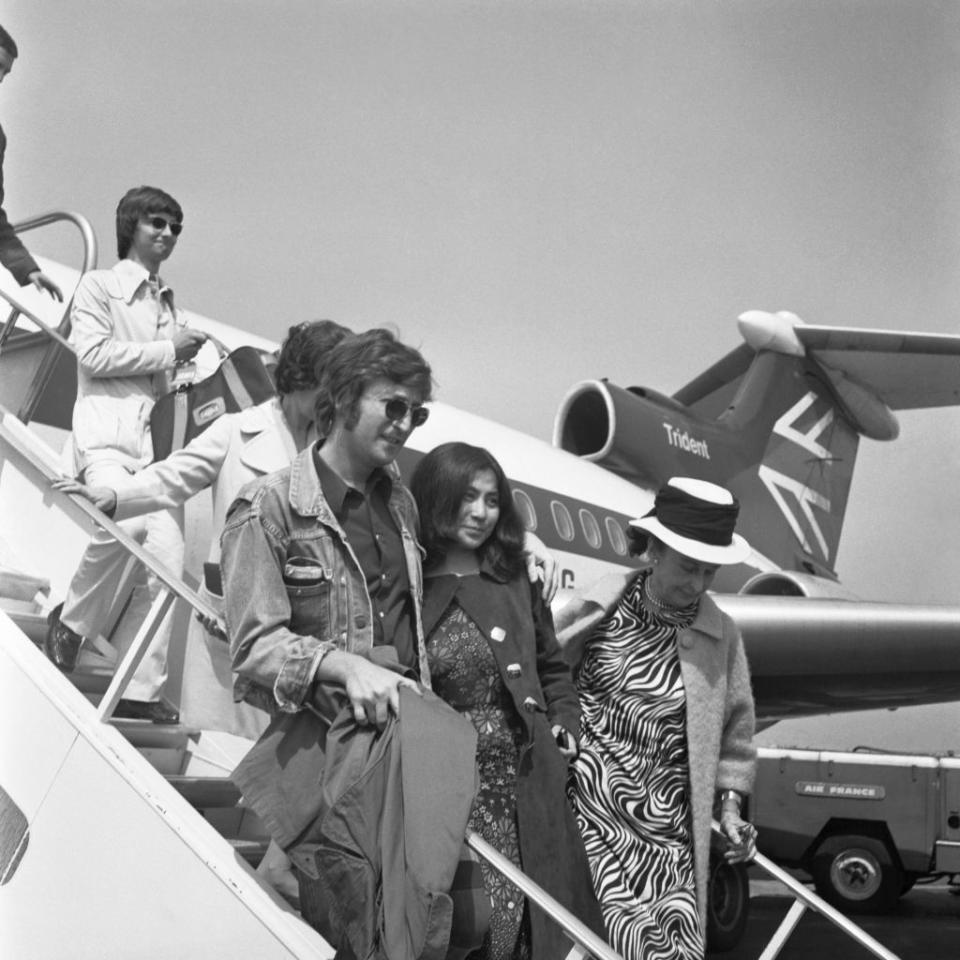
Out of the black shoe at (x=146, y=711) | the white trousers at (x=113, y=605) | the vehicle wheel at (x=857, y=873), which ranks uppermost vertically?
the white trousers at (x=113, y=605)

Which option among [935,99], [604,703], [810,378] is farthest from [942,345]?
[604,703]

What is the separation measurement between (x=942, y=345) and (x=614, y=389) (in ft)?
14.2

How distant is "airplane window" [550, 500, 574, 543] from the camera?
416 inches

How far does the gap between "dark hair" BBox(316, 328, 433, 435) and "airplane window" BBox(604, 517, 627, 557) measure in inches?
332

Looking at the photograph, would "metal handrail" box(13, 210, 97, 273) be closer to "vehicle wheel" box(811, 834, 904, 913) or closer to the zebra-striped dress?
the zebra-striped dress

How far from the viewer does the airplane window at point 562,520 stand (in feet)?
34.7

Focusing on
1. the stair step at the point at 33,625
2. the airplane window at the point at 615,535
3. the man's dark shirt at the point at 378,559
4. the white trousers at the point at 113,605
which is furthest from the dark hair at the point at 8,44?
the airplane window at the point at 615,535

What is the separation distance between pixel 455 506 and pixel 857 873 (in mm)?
11469

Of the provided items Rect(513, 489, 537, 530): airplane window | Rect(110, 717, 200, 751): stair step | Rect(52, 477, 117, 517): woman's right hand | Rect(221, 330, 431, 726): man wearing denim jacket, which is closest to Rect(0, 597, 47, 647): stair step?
Rect(110, 717, 200, 751): stair step

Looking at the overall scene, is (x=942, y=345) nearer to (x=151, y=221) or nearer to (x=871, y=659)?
(x=871, y=659)

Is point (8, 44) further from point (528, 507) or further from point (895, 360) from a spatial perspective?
point (895, 360)

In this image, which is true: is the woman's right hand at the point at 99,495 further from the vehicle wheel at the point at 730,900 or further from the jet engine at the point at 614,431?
the jet engine at the point at 614,431

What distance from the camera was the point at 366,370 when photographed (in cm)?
279

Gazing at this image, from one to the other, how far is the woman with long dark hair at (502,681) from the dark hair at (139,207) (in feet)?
7.31
